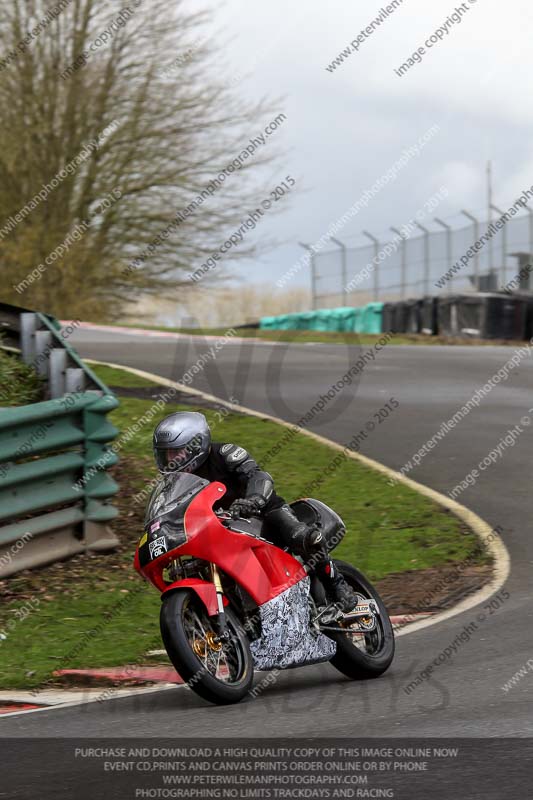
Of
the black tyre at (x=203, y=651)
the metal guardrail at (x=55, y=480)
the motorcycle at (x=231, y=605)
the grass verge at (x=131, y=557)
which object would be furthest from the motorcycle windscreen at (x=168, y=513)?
the metal guardrail at (x=55, y=480)

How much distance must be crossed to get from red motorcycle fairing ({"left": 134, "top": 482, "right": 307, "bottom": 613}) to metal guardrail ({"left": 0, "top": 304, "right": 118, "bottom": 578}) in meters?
3.04

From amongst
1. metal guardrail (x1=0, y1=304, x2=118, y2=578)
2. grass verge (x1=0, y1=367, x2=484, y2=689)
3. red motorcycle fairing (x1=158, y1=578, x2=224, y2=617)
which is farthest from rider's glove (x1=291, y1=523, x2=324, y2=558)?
metal guardrail (x1=0, y1=304, x2=118, y2=578)

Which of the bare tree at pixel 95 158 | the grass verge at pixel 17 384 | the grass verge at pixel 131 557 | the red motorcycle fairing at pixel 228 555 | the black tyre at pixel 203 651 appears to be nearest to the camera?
the black tyre at pixel 203 651

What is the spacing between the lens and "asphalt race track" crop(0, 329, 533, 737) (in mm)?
5945

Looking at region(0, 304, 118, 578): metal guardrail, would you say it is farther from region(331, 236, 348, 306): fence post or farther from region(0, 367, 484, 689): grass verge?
region(331, 236, 348, 306): fence post

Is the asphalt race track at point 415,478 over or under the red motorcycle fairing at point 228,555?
under

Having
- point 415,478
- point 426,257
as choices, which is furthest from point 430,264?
point 415,478

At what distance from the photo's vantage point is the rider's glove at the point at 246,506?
21.9 ft

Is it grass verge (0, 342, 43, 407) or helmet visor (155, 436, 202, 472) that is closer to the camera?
helmet visor (155, 436, 202, 472)

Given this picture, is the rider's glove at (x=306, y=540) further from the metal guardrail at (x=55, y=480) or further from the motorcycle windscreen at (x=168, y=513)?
the metal guardrail at (x=55, y=480)

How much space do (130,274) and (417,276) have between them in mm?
9412

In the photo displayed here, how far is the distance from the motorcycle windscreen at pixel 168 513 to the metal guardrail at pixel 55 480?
3.01 m

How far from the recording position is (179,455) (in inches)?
268

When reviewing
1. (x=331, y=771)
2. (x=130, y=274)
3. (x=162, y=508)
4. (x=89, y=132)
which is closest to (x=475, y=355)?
(x=130, y=274)
